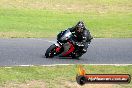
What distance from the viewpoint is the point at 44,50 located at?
17.0m

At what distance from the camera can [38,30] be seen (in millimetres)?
25125

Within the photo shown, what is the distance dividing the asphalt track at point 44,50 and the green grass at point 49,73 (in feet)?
4.51

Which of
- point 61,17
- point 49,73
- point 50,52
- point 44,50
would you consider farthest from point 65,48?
point 61,17

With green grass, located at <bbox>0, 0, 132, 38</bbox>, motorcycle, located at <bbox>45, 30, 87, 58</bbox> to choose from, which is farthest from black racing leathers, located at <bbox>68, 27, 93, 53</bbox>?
green grass, located at <bbox>0, 0, 132, 38</bbox>

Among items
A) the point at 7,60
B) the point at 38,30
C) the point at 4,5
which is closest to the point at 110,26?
the point at 38,30

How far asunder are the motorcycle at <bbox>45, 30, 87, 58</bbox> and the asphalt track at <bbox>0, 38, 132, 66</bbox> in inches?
8.7

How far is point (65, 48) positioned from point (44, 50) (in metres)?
2.17

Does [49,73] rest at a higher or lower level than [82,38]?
lower

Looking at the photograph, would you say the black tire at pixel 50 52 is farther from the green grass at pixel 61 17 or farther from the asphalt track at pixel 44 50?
the green grass at pixel 61 17

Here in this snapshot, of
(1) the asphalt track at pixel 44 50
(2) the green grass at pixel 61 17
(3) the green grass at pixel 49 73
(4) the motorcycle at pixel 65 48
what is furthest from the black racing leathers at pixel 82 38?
(2) the green grass at pixel 61 17

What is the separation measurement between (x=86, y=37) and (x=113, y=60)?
1.26m

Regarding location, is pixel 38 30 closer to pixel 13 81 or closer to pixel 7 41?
pixel 7 41

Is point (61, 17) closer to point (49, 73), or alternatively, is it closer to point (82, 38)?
point (82, 38)

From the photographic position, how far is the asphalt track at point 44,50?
14327mm
